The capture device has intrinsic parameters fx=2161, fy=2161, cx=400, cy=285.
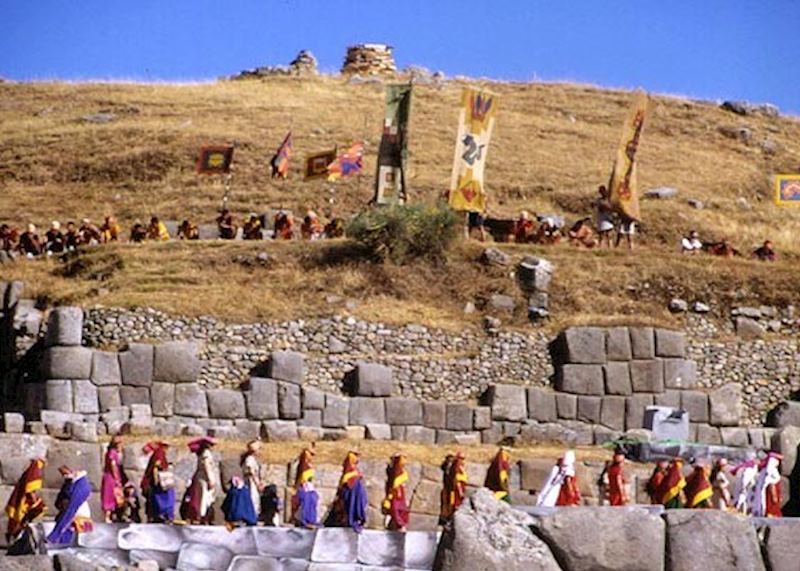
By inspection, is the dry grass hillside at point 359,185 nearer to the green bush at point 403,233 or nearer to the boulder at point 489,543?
the green bush at point 403,233

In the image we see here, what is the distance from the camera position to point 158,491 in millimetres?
28297

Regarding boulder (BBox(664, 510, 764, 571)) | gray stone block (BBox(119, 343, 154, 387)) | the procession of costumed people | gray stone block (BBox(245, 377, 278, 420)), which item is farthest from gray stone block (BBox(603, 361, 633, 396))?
boulder (BBox(664, 510, 764, 571))

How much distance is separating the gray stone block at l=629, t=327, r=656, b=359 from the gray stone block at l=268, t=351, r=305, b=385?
619 centimetres

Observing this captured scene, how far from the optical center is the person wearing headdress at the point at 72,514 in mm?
24953

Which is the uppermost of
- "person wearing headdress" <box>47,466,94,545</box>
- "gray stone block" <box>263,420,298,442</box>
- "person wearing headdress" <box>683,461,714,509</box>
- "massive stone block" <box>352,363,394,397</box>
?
"massive stone block" <box>352,363,394,397</box>

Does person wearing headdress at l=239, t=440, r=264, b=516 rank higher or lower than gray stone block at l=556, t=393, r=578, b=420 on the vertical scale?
lower

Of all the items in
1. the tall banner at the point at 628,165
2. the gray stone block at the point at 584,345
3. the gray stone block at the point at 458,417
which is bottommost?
the gray stone block at the point at 458,417

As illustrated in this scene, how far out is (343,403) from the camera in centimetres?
3825

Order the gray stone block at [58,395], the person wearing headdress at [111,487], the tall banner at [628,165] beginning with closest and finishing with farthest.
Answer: the person wearing headdress at [111,487], the gray stone block at [58,395], the tall banner at [628,165]

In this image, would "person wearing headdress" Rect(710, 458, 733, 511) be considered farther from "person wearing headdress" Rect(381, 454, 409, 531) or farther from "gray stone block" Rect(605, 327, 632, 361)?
"gray stone block" Rect(605, 327, 632, 361)

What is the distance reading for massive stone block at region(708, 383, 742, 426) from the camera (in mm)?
39312

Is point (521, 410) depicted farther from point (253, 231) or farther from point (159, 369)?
point (253, 231)

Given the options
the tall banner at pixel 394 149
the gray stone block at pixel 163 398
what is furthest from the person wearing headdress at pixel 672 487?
the tall banner at pixel 394 149

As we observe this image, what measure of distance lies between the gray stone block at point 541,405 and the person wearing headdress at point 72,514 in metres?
14.0
